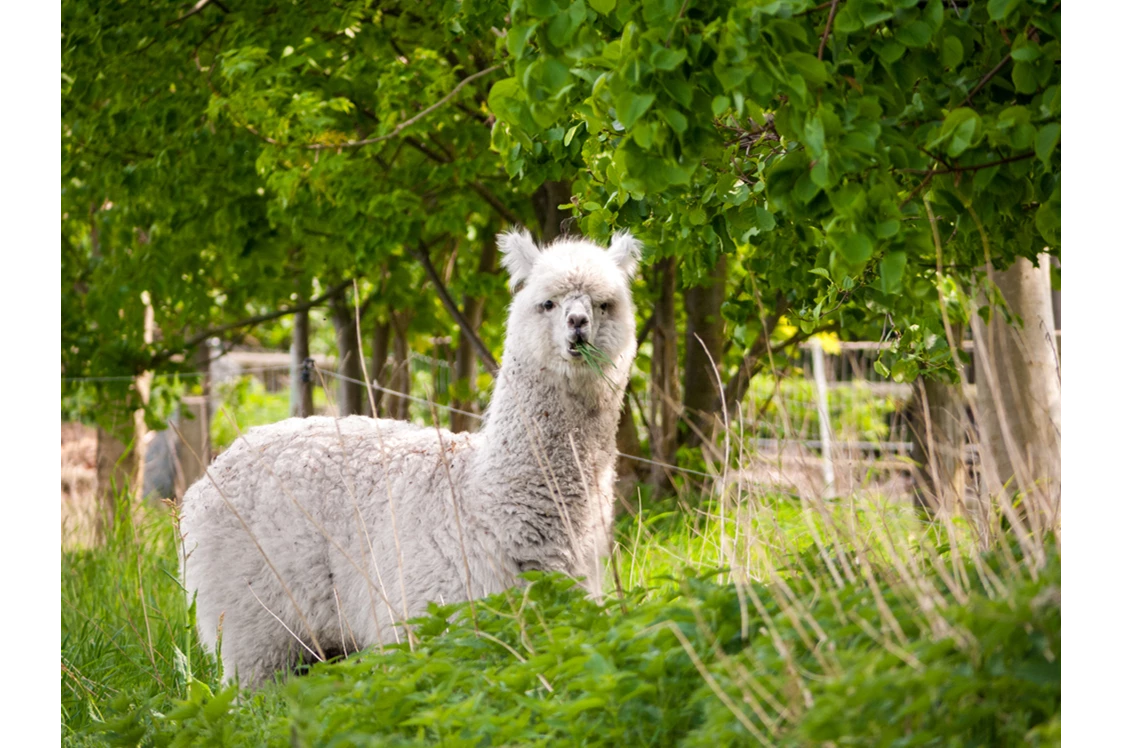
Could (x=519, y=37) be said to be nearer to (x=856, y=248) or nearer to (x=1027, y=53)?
(x=856, y=248)

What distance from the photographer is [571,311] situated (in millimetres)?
4438

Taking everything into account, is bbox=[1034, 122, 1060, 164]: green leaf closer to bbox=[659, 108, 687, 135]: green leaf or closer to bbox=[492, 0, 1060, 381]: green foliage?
bbox=[492, 0, 1060, 381]: green foliage

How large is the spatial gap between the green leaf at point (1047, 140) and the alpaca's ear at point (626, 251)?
2.73 m

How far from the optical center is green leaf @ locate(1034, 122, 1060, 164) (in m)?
2.21

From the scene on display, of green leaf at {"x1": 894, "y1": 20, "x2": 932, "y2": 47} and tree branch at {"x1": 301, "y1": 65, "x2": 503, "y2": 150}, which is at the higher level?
tree branch at {"x1": 301, "y1": 65, "x2": 503, "y2": 150}

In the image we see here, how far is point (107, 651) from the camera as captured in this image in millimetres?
5242

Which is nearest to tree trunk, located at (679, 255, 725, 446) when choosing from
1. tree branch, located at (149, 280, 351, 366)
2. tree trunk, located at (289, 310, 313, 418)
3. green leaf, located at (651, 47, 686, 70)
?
tree branch, located at (149, 280, 351, 366)

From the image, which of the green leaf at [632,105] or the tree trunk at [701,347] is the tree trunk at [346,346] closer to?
the tree trunk at [701,347]

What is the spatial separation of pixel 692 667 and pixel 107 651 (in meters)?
3.68

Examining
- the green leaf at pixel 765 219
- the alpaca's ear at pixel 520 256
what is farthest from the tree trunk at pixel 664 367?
the green leaf at pixel 765 219

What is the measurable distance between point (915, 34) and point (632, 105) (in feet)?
2.18

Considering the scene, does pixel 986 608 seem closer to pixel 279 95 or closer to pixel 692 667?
pixel 692 667

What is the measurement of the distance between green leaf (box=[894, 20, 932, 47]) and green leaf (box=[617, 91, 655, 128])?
59 cm
